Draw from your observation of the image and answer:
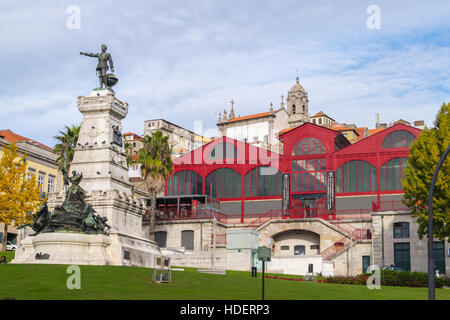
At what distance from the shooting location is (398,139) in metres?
58.3

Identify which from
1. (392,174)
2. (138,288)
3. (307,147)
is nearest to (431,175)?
(392,174)

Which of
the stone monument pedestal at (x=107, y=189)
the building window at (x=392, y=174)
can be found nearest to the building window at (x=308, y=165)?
the building window at (x=392, y=174)

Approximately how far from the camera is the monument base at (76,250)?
31938mm

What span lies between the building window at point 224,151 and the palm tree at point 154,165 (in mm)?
9318

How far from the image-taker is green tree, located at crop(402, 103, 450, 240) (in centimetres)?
3853

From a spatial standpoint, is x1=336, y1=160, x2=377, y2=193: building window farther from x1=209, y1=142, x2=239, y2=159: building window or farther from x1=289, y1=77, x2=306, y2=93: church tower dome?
x1=289, y1=77, x2=306, y2=93: church tower dome

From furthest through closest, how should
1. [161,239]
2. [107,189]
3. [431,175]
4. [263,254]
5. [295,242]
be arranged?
[161,239] → [295,242] → [431,175] → [107,189] → [263,254]

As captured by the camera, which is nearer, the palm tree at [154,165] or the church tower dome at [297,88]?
the palm tree at [154,165]

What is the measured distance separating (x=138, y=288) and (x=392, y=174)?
129ft

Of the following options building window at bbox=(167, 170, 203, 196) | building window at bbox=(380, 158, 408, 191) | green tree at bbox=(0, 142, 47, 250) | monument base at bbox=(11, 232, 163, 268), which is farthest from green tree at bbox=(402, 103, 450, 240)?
building window at bbox=(167, 170, 203, 196)

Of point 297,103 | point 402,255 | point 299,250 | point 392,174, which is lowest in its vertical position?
point 402,255

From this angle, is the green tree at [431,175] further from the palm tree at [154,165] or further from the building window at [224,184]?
the building window at [224,184]

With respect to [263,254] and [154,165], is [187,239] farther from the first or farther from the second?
[263,254]

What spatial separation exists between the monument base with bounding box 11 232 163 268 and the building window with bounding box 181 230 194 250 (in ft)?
69.0
